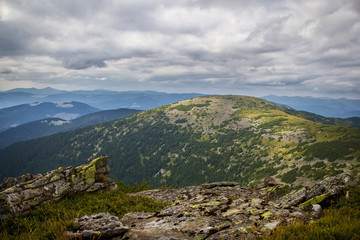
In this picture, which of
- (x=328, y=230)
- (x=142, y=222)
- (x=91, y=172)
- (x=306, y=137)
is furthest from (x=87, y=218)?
(x=306, y=137)

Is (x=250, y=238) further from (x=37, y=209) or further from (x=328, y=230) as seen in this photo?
(x=37, y=209)

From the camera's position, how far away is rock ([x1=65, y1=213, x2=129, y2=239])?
339 inches

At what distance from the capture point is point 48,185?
17.6 m

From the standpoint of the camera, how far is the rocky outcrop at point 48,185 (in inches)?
562

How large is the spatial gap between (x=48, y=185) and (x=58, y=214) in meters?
8.12

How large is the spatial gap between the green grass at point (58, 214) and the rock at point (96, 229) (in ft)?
1.54

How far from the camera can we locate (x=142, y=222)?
39.5 feet

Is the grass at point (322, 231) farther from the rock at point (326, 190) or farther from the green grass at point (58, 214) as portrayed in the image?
the green grass at point (58, 214)

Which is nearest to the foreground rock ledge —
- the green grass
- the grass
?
the grass

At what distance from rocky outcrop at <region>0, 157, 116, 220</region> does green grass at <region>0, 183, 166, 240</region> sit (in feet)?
2.46

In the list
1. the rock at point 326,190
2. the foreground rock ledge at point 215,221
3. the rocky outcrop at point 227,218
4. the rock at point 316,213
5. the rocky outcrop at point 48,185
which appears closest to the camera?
the foreground rock ledge at point 215,221

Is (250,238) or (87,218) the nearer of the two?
(250,238)

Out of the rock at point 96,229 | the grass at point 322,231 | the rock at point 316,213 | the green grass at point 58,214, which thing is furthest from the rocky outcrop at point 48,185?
the rock at point 316,213

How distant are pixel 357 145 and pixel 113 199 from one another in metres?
146
